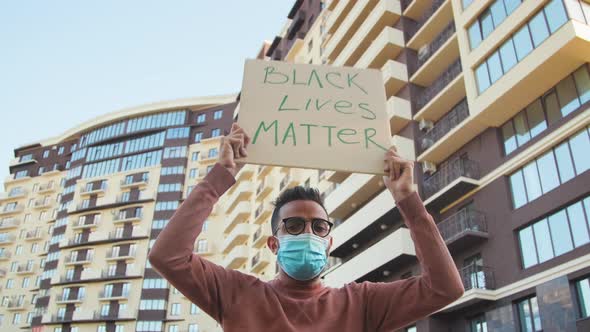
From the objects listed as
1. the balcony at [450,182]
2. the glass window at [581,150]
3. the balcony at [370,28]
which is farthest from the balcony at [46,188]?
the glass window at [581,150]

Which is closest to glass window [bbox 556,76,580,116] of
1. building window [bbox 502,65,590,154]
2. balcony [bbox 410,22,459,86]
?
building window [bbox 502,65,590,154]

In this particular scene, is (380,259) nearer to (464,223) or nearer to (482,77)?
(464,223)

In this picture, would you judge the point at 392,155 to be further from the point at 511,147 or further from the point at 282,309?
the point at 511,147

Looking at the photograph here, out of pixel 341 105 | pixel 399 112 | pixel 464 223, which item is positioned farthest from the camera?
pixel 399 112

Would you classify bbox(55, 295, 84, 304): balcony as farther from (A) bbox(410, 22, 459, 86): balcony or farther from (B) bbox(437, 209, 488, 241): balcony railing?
(B) bbox(437, 209, 488, 241): balcony railing

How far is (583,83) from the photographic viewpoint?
69.8ft

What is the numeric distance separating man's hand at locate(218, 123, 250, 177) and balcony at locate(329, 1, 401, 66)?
33392mm

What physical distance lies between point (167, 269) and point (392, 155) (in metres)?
1.63

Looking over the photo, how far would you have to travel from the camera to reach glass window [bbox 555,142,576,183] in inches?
812

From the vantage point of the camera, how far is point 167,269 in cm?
299

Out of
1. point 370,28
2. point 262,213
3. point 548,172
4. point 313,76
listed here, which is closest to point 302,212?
point 313,76

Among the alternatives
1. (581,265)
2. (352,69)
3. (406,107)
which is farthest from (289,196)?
(406,107)

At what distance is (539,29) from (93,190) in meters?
63.6

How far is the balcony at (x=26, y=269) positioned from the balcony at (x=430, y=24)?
62587 millimetres
